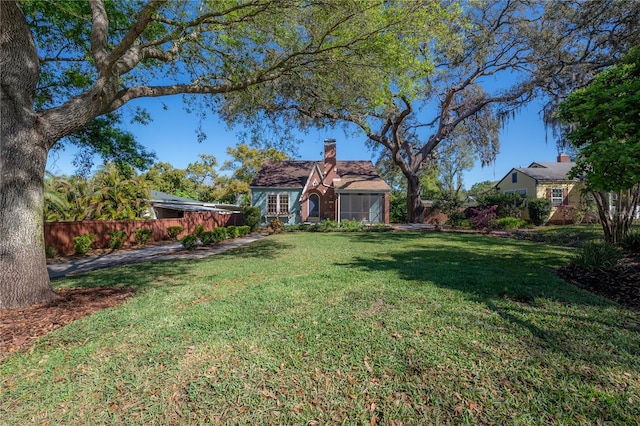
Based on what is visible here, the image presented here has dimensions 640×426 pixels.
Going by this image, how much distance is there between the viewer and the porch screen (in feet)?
74.0

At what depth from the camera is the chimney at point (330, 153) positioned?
2363cm

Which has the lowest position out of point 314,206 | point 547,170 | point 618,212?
point 618,212

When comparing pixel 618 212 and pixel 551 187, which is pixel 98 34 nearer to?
pixel 618 212

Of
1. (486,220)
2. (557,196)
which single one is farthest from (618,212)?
(557,196)

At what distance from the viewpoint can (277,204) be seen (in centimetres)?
2266

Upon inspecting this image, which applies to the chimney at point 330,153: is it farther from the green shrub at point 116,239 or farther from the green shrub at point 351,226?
the green shrub at point 116,239

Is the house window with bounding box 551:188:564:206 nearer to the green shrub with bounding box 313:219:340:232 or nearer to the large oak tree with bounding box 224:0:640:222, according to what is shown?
the large oak tree with bounding box 224:0:640:222

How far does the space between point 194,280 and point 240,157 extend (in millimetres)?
32874

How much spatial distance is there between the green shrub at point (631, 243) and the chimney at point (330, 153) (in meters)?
18.0

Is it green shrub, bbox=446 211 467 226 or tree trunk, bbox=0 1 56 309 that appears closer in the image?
tree trunk, bbox=0 1 56 309

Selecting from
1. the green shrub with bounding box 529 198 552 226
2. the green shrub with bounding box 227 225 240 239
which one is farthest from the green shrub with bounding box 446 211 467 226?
the green shrub with bounding box 227 225 240 239

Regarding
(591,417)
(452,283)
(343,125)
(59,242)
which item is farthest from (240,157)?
(591,417)

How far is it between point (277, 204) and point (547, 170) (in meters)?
25.5

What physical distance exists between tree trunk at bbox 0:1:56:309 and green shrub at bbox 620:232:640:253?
1381 cm
